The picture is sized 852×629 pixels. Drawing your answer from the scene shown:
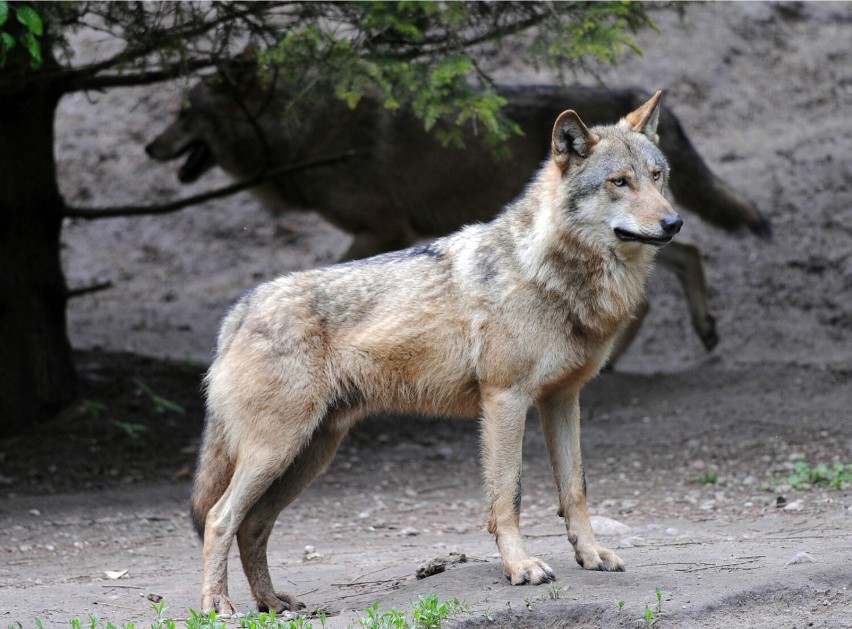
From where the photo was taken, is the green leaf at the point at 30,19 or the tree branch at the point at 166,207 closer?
the green leaf at the point at 30,19

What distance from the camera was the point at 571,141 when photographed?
5.02m

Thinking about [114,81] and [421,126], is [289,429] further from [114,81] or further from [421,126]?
[421,126]

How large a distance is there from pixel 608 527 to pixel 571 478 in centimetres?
150

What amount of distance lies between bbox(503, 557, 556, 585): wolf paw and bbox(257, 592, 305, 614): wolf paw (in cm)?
111

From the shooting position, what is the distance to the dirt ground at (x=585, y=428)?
509cm

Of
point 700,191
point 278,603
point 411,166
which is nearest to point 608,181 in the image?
point 278,603

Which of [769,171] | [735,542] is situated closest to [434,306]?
[735,542]

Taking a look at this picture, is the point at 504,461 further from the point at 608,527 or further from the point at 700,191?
the point at 700,191

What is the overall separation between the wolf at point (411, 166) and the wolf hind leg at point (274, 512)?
16.4 feet

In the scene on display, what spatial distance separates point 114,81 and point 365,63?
259 cm

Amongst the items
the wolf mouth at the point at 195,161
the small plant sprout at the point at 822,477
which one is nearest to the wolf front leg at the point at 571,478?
the small plant sprout at the point at 822,477

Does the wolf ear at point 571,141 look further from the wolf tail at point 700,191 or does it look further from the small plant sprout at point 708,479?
the wolf tail at point 700,191

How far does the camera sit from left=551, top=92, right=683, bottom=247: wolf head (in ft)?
15.8

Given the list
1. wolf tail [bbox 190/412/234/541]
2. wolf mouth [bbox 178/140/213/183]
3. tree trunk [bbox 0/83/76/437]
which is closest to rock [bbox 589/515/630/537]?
wolf tail [bbox 190/412/234/541]
